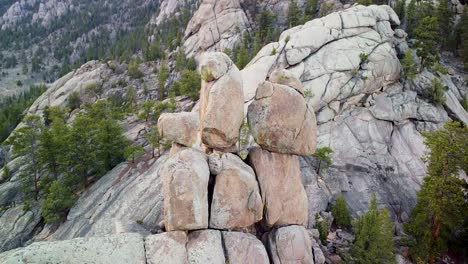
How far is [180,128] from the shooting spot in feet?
67.8

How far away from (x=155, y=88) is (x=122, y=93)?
33.9 ft

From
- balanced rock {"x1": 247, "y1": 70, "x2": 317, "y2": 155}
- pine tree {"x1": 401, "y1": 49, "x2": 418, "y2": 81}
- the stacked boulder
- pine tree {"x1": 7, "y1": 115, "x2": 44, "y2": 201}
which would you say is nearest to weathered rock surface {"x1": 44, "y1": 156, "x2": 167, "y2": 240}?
pine tree {"x1": 7, "y1": 115, "x2": 44, "y2": 201}

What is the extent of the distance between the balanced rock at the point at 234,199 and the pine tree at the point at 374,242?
11220 mm

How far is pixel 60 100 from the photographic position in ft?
286

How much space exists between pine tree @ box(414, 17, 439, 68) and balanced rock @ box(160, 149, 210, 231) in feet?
169

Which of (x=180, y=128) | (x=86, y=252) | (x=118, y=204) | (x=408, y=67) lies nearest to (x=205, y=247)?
(x=86, y=252)

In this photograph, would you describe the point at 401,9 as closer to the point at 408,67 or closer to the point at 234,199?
the point at 408,67

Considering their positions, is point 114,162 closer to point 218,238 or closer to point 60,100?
point 218,238

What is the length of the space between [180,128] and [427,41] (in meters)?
51.7

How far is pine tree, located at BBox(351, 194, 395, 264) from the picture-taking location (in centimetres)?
2419

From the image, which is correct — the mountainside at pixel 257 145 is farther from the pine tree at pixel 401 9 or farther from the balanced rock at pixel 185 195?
the pine tree at pixel 401 9

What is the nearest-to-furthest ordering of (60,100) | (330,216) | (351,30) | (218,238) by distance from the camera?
(218,238) → (330,216) → (351,30) → (60,100)

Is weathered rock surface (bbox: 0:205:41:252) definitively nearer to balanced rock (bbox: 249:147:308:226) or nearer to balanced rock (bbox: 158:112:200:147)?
balanced rock (bbox: 158:112:200:147)

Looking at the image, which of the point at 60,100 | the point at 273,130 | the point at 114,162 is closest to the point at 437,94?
the point at 273,130
